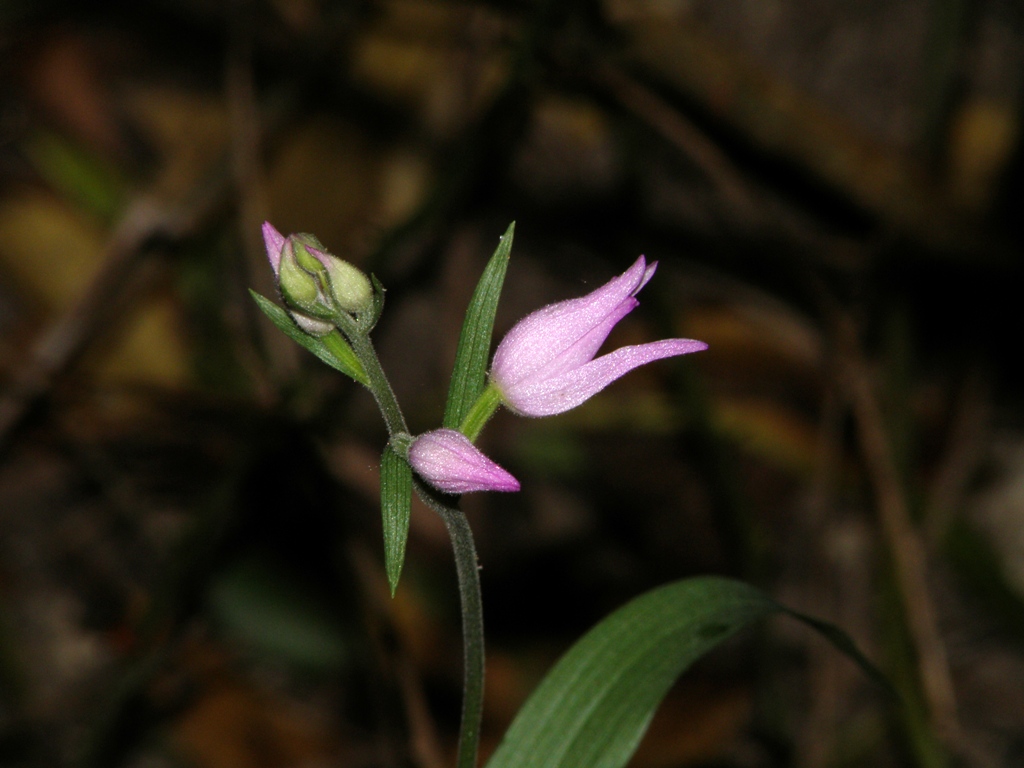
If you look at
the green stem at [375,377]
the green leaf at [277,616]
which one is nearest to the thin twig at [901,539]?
the green leaf at [277,616]

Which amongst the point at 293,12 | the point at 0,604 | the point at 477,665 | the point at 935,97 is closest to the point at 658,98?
the point at 935,97

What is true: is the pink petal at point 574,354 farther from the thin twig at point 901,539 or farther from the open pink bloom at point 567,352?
the thin twig at point 901,539

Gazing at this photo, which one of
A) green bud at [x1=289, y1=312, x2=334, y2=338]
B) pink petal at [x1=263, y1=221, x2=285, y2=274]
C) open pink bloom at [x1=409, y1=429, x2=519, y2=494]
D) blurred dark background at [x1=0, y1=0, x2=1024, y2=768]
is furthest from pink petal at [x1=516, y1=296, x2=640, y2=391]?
blurred dark background at [x1=0, y1=0, x2=1024, y2=768]

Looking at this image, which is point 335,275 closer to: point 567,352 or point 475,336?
point 475,336

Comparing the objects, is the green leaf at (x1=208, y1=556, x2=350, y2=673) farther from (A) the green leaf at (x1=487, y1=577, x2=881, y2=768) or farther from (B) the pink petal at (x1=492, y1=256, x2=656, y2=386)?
(B) the pink petal at (x1=492, y1=256, x2=656, y2=386)

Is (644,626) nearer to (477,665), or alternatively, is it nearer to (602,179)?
(477,665)

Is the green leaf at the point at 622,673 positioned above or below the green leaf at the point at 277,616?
above
